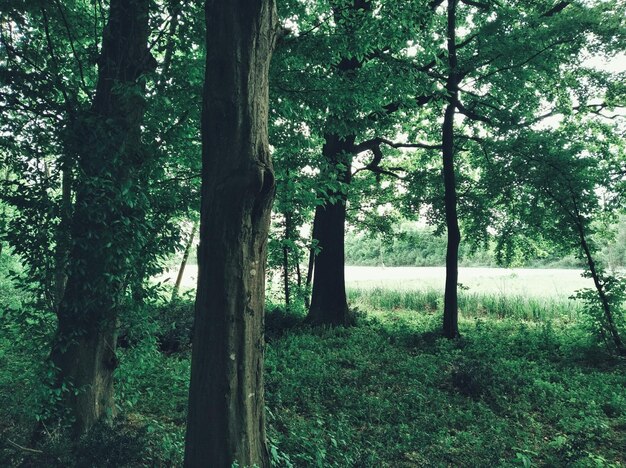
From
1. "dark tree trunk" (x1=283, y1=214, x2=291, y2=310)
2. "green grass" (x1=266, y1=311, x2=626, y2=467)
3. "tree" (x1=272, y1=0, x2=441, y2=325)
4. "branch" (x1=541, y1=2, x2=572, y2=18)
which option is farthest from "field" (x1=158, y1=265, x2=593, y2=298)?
"branch" (x1=541, y1=2, x2=572, y2=18)

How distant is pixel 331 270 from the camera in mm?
12961

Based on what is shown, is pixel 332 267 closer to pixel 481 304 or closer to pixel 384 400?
pixel 384 400

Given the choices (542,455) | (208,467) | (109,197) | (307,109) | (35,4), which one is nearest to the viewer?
(208,467)

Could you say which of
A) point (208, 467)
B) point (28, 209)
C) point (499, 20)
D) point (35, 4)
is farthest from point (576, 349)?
point (35, 4)

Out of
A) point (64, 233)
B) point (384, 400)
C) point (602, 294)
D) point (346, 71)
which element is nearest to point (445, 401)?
point (384, 400)

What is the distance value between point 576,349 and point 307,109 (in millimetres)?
8882

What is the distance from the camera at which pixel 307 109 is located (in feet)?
22.4

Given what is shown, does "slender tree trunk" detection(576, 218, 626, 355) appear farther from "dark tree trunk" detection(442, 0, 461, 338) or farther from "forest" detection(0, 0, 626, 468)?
"dark tree trunk" detection(442, 0, 461, 338)

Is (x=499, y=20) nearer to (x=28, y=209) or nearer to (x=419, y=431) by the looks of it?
(x=419, y=431)

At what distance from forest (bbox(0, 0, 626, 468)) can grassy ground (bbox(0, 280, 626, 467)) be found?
47 millimetres

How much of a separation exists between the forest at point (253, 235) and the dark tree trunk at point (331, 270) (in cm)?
7

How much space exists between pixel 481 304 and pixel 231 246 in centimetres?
1612

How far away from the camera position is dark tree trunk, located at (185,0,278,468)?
331 cm

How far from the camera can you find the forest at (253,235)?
11.3 ft
